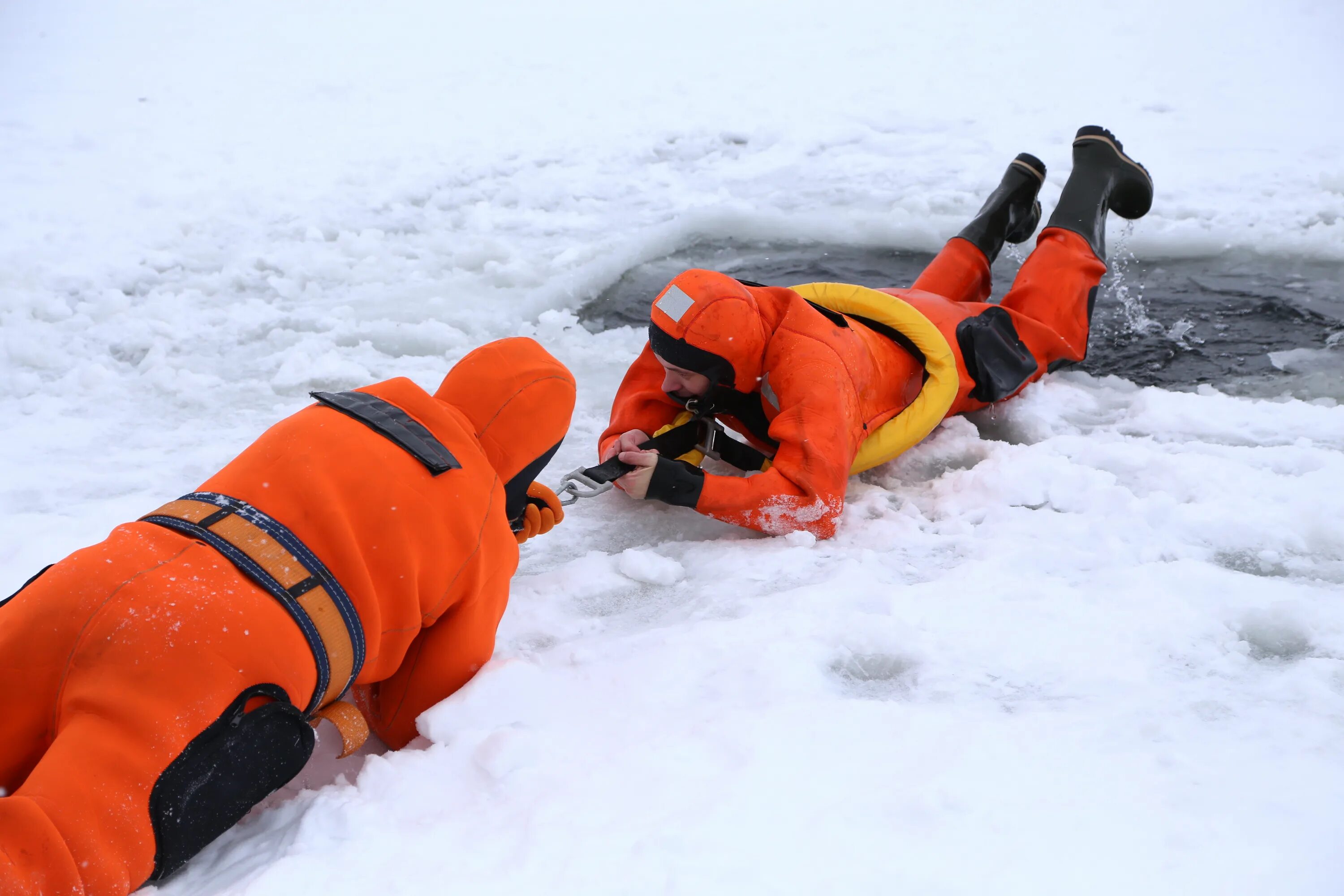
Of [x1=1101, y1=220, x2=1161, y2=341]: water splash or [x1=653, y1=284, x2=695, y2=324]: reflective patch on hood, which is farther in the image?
[x1=1101, y1=220, x2=1161, y2=341]: water splash

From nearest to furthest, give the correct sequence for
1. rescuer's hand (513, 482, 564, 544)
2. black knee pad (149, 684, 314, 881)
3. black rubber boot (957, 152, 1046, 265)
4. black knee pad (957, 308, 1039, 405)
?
1. black knee pad (149, 684, 314, 881)
2. rescuer's hand (513, 482, 564, 544)
3. black knee pad (957, 308, 1039, 405)
4. black rubber boot (957, 152, 1046, 265)

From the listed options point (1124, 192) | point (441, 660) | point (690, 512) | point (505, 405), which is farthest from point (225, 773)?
point (1124, 192)

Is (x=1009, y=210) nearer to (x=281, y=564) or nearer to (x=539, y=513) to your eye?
(x=539, y=513)

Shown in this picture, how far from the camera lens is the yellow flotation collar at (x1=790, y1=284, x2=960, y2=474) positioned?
2.90 metres

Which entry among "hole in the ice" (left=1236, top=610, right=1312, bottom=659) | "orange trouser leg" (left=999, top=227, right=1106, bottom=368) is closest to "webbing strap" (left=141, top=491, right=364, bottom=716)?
"hole in the ice" (left=1236, top=610, right=1312, bottom=659)

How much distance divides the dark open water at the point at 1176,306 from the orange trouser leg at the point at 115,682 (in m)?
2.89

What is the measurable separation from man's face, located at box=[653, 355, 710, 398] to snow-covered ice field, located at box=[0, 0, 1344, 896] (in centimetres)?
37

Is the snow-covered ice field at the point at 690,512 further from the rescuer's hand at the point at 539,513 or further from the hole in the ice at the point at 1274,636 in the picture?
the rescuer's hand at the point at 539,513

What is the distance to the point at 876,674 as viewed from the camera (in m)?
1.91

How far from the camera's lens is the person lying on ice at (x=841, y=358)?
257 cm

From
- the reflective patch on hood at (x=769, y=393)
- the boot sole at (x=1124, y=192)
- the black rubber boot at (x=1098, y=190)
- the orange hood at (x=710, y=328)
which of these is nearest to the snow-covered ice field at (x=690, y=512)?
the reflective patch on hood at (x=769, y=393)

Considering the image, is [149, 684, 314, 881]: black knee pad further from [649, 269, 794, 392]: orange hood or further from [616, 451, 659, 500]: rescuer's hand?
[649, 269, 794, 392]: orange hood

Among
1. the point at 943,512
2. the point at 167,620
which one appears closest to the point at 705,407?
the point at 943,512

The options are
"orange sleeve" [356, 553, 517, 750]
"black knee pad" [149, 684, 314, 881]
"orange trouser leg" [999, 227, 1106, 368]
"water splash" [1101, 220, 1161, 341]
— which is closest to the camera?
"black knee pad" [149, 684, 314, 881]
